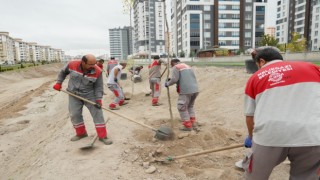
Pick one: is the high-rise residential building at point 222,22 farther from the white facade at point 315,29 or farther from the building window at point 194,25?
the white facade at point 315,29

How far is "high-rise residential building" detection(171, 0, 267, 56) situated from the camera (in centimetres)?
6084

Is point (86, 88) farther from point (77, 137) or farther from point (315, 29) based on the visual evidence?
point (315, 29)

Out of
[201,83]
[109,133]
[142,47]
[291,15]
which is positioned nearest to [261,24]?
[291,15]

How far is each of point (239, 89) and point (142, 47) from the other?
93.3 m

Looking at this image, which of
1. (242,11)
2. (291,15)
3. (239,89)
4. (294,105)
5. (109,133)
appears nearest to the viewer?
(294,105)

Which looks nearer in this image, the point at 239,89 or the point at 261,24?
the point at 239,89

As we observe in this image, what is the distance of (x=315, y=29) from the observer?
191ft

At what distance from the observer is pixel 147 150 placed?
4328 millimetres

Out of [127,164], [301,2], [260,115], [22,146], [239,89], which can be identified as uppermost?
[301,2]

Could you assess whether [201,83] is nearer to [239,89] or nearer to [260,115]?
[239,89]

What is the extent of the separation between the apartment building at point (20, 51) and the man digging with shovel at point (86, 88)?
8747cm

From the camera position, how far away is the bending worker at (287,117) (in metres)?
1.99

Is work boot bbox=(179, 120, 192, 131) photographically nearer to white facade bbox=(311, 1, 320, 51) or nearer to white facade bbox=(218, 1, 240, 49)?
white facade bbox=(218, 1, 240, 49)

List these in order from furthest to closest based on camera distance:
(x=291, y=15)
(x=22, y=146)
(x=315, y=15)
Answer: (x=291, y=15), (x=315, y=15), (x=22, y=146)
